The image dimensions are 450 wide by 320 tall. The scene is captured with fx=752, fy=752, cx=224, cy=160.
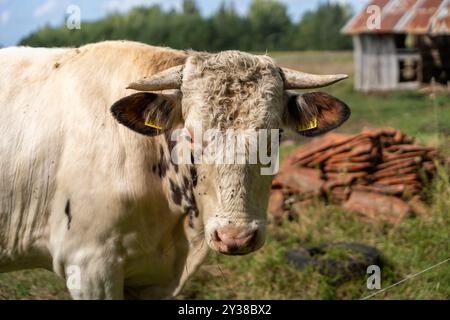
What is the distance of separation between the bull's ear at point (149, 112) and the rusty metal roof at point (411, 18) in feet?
56.5

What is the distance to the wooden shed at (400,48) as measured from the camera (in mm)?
24078

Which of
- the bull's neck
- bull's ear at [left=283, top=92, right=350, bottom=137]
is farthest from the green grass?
bull's ear at [left=283, top=92, right=350, bottom=137]

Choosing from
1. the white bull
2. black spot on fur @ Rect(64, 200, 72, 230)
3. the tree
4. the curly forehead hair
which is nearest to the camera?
the curly forehead hair

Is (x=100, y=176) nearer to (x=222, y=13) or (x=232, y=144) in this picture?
(x=232, y=144)

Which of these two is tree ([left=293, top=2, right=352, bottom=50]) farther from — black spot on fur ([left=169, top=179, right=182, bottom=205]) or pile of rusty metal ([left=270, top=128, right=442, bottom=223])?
black spot on fur ([left=169, top=179, right=182, bottom=205])

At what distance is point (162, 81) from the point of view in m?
4.79

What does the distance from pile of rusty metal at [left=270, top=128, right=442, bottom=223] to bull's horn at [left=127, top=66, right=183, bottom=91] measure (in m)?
4.16

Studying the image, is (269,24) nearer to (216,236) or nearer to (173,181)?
(173,181)

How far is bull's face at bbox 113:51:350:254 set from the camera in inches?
176

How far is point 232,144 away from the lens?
449 centimetres

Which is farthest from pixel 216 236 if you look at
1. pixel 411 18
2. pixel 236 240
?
pixel 411 18
